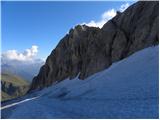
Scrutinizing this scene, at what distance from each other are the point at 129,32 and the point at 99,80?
2258 cm

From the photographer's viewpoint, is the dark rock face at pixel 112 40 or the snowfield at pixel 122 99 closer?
the snowfield at pixel 122 99

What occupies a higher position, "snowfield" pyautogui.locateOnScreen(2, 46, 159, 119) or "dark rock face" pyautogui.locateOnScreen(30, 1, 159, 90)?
"dark rock face" pyautogui.locateOnScreen(30, 1, 159, 90)

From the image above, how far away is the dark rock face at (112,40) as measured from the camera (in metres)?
61.9

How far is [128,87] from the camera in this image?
38.8m

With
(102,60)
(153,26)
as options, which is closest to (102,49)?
(102,60)

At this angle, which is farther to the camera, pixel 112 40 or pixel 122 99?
pixel 112 40

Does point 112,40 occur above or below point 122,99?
above

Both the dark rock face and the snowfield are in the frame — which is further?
the dark rock face

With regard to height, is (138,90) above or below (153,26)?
below

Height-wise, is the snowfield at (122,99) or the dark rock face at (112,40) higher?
the dark rock face at (112,40)

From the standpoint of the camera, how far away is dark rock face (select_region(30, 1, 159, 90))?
61.9 meters

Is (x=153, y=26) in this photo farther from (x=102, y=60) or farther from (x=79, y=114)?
(x=79, y=114)

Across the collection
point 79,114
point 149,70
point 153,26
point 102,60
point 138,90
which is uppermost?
point 153,26

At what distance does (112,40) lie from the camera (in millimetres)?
75375
